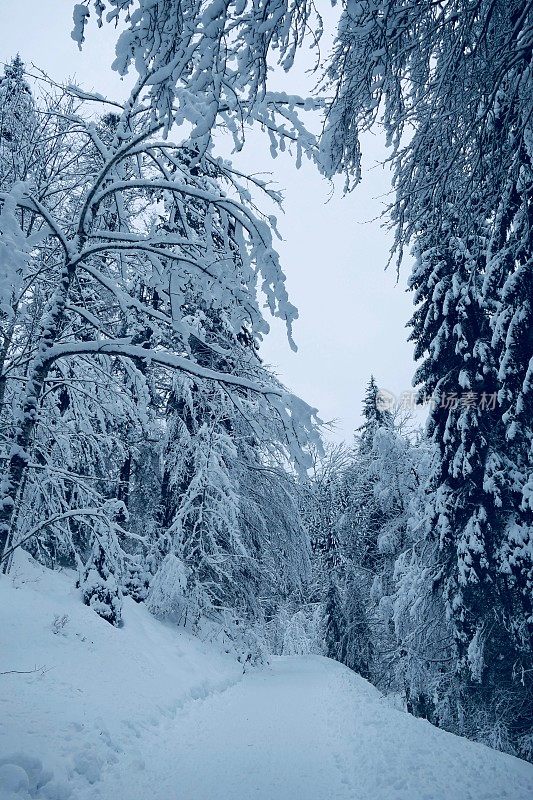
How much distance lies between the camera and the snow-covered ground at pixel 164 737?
3986 millimetres

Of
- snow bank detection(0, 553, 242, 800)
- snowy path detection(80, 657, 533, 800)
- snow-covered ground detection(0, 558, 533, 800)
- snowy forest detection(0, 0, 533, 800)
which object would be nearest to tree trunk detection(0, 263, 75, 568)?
snowy forest detection(0, 0, 533, 800)

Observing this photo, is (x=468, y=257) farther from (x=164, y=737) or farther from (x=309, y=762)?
(x=164, y=737)

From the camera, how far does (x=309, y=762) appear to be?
5465 mm

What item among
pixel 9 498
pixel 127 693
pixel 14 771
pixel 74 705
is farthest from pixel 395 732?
pixel 9 498

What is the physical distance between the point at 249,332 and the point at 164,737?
5488 mm

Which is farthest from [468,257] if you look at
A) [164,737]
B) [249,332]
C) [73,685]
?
[73,685]

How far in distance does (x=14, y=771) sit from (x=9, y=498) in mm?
2136

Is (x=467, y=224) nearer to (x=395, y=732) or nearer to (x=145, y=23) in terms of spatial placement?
(x=145, y=23)

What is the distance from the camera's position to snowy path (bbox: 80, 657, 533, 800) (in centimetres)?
433

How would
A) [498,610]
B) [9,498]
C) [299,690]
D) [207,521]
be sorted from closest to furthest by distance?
[9,498], [498,610], [299,690], [207,521]

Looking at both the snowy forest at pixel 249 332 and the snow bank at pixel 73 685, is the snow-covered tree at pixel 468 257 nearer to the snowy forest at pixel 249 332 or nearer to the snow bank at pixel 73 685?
the snowy forest at pixel 249 332

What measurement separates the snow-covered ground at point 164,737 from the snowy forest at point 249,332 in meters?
1.33

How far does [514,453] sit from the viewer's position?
390 inches

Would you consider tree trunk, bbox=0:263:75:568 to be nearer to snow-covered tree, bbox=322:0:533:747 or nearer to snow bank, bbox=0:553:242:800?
snow bank, bbox=0:553:242:800
